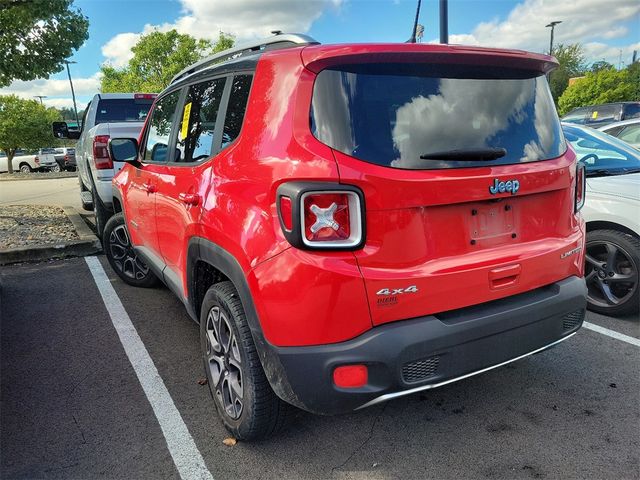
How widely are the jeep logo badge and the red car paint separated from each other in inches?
1.1

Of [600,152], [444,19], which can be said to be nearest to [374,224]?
[600,152]

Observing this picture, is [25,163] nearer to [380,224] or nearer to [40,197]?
[40,197]

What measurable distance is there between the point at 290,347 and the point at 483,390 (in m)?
1.55

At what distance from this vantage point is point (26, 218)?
9008mm

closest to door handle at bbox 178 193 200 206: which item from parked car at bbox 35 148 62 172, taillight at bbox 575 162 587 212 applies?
taillight at bbox 575 162 587 212

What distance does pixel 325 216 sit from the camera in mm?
1953

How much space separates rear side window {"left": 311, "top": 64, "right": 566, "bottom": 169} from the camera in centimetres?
204

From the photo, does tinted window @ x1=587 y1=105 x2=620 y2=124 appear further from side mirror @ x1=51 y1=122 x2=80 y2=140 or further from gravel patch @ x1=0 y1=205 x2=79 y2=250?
gravel patch @ x1=0 y1=205 x2=79 y2=250

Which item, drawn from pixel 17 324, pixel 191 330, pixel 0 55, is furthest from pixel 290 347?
pixel 0 55

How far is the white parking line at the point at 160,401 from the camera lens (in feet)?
7.98

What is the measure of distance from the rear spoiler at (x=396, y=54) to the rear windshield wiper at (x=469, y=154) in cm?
41

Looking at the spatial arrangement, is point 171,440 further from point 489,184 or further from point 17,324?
point 17,324

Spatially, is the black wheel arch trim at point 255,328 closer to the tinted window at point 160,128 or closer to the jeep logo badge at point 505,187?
the jeep logo badge at point 505,187

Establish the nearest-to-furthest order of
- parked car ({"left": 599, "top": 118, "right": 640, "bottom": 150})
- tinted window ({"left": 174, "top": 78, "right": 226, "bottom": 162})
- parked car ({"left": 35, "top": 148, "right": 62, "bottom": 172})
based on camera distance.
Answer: tinted window ({"left": 174, "top": 78, "right": 226, "bottom": 162}), parked car ({"left": 599, "top": 118, "right": 640, "bottom": 150}), parked car ({"left": 35, "top": 148, "right": 62, "bottom": 172})
